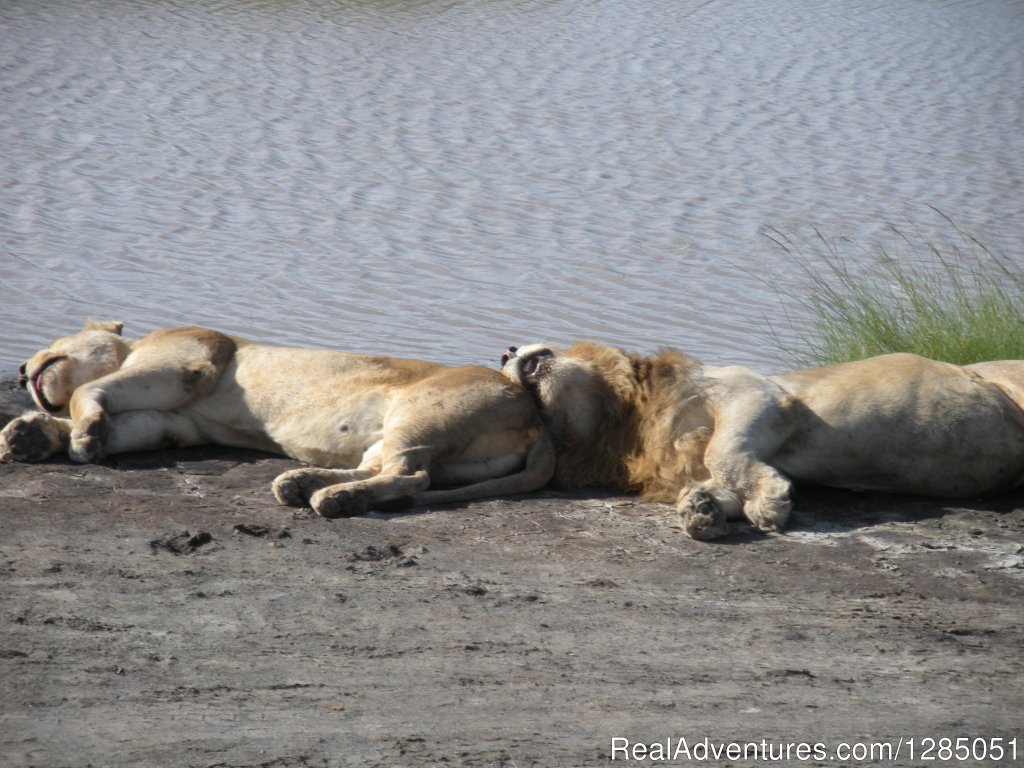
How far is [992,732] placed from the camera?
174 inches

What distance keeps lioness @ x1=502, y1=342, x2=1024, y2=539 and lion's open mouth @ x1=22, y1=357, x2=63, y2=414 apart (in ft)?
8.21

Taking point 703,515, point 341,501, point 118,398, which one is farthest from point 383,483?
point 118,398

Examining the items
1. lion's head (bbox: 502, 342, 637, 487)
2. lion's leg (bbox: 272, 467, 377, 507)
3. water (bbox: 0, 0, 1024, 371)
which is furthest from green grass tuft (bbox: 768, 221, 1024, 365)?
lion's leg (bbox: 272, 467, 377, 507)

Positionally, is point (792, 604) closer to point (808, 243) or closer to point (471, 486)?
point (471, 486)

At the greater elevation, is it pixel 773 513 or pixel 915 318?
pixel 915 318

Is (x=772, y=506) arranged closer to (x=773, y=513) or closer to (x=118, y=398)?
(x=773, y=513)

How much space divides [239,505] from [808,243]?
828 cm

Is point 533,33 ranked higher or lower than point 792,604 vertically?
higher

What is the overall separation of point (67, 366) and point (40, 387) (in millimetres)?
179

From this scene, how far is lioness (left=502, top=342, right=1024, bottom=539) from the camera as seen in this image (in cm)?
656

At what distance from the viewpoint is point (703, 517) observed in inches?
244

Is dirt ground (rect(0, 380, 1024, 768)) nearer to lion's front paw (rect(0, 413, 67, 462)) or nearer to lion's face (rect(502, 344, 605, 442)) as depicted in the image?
lion's front paw (rect(0, 413, 67, 462))

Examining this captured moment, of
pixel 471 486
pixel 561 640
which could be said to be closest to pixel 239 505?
pixel 471 486

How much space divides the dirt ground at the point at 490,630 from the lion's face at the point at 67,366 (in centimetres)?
74
